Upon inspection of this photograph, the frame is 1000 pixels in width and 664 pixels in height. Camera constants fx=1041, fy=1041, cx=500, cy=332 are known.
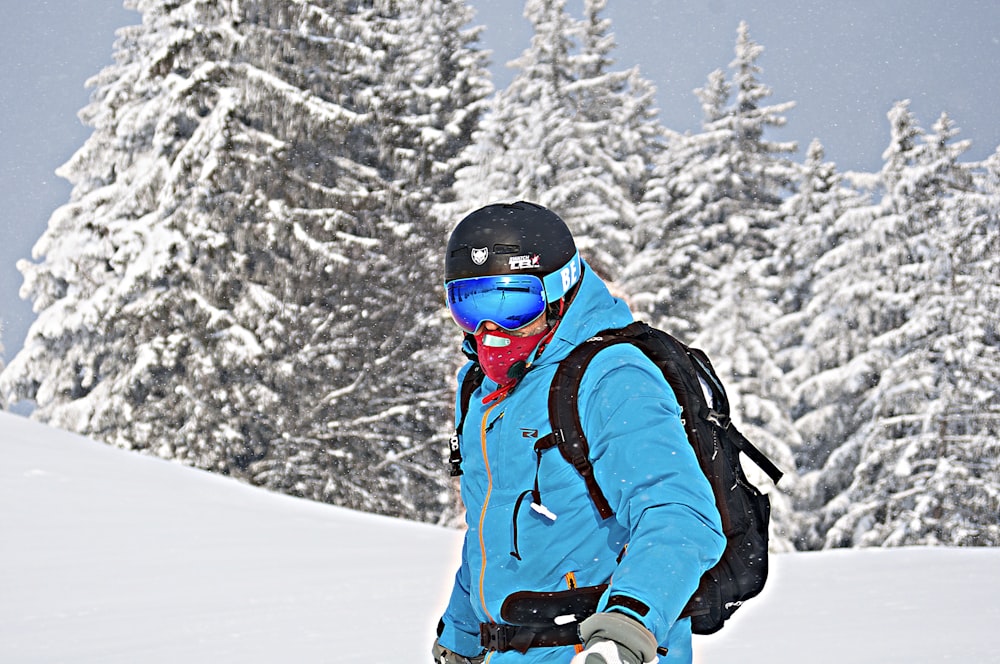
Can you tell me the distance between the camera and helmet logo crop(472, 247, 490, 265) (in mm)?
2357

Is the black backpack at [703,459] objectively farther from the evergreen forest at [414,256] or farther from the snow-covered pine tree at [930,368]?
the snow-covered pine tree at [930,368]

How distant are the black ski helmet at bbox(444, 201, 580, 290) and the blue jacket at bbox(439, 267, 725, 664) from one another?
10cm

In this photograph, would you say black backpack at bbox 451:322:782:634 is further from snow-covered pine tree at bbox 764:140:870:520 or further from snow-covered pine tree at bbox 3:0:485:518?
snow-covered pine tree at bbox 764:140:870:520

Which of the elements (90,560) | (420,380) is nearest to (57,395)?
(420,380)

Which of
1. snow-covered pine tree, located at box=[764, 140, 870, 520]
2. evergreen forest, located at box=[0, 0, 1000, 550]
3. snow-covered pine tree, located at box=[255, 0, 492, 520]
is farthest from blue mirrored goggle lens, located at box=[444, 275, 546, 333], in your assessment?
snow-covered pine tree, located at box=[764, 140, 870, 520]

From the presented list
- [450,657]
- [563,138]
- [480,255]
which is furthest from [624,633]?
[563,138]

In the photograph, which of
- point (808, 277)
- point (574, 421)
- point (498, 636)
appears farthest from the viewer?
point (808, 277)

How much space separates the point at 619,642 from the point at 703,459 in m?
0.51

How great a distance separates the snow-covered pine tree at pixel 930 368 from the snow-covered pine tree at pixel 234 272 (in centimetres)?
1127

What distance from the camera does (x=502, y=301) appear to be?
7.66 feet

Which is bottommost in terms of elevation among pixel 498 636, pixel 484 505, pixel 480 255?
pixel 498 636

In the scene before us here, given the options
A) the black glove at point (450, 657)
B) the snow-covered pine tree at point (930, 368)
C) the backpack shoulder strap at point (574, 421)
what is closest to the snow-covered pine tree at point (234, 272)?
the snow-covered pine tree at point (930, 368)

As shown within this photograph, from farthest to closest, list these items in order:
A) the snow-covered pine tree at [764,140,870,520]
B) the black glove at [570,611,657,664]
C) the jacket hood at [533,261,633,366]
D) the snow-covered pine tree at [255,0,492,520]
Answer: the snow-covered pine tree at [764,140,870,520] < the snow-covered pine tree at [255,0,492,520] < the jacket hood at [533,261,633,366] < the black glove at [570,611,657,664]

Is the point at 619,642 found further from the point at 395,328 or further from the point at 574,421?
the point at 395,328
